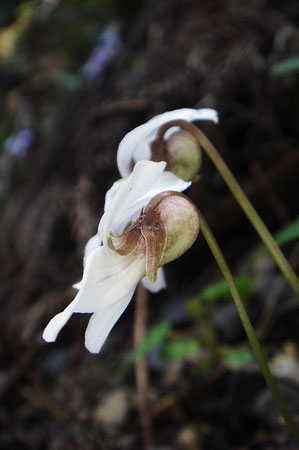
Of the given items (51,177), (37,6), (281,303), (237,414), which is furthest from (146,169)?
(37,6)

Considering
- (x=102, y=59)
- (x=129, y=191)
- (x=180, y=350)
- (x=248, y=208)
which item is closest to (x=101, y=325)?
(x=129, y=191)

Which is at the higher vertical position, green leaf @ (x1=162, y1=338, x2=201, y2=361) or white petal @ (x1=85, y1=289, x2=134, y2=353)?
white petal @ (x1=85, y1=289, x2=134, y2=353)

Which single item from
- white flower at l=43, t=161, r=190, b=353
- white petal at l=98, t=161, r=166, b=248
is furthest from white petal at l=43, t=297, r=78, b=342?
white petal at l=98, t=161, r=166, b=248

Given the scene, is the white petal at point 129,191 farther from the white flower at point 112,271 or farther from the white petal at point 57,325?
the white petal at point 57,325

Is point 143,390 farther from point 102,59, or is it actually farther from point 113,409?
point 102,59

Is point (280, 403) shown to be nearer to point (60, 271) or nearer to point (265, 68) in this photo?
point (265, 68)

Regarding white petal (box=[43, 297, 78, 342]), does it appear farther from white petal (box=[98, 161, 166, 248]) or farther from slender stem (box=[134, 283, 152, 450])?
slender stem (box=[134, 283, 152, 450])

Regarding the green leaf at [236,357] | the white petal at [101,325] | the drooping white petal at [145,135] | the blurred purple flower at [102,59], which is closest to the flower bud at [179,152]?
the drooping white petal at [145,135]
